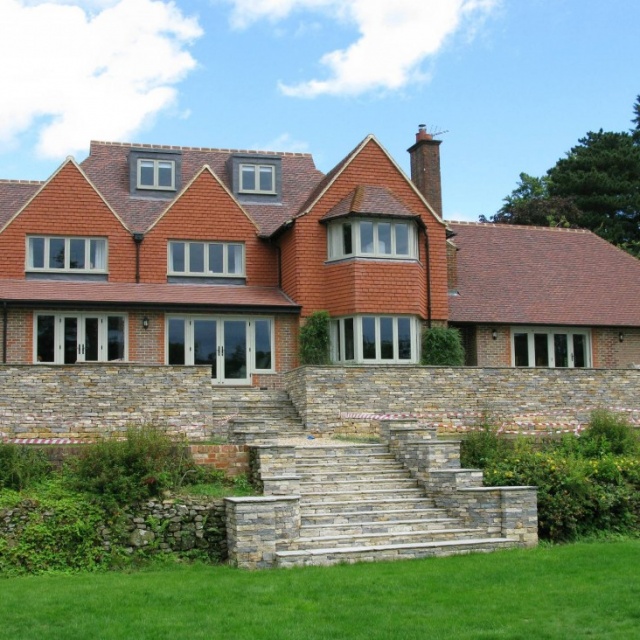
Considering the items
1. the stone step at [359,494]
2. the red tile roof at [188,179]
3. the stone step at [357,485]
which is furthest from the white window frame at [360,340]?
the stone step at [359,494]

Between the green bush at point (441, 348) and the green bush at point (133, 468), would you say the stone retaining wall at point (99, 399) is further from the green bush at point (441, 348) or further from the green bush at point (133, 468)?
the green bush at point (441, 348)

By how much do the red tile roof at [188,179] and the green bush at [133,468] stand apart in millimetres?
13268

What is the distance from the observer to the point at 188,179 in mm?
30562

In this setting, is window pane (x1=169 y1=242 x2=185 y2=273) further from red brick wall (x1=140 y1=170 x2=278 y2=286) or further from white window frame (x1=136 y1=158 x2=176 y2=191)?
white window frame (x1=136 y1=158 x2=176 y2=191)

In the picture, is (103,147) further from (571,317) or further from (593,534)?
(593,534)

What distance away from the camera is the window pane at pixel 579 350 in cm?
2941

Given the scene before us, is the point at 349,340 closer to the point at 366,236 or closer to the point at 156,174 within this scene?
the point at 366,236

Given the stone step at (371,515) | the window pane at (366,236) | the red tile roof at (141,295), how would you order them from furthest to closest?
the window pane at (366,236)
the red tile roof at (141,295)
the stone step at (371,515)

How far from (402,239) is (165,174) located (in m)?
8.53

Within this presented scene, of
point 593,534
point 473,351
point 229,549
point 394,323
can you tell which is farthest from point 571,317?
point 229,549

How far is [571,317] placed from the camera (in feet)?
95.3

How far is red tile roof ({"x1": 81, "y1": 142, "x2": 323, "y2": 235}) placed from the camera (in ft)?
95.3

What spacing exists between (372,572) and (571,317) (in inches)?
714

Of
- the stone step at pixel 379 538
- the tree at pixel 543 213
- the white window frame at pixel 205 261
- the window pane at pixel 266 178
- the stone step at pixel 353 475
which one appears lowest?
the stone step at pixel 379 538
